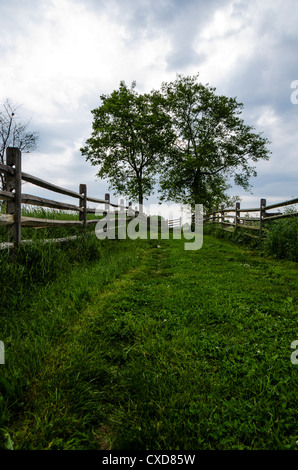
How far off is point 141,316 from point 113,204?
10.5 meters

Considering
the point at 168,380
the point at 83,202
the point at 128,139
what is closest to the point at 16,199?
the point at 83,202

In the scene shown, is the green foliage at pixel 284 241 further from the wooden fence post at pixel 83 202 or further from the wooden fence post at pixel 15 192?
the wooden fence post at pixel 15 192

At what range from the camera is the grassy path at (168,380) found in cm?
143

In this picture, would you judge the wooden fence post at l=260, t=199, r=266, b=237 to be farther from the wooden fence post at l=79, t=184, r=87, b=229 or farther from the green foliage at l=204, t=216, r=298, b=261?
the wooden fence post at l=79, t=184, r=87, b=229

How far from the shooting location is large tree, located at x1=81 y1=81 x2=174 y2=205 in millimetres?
21891

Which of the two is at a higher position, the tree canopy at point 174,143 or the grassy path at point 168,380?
the tree canopy at point 174,143

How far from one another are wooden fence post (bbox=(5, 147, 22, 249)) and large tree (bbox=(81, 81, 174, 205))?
17.8 m

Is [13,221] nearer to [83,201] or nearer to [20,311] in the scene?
[20,311]

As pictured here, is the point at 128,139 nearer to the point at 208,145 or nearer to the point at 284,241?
A: the point at 208,145

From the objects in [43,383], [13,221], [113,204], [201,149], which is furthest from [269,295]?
[201,149]

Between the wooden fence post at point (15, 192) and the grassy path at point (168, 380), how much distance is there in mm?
2126

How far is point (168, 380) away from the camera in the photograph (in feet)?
6.12

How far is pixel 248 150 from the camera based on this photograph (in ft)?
79.2

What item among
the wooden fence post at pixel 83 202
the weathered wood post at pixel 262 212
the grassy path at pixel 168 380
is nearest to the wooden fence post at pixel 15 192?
the grassy path at pixel 168 380
